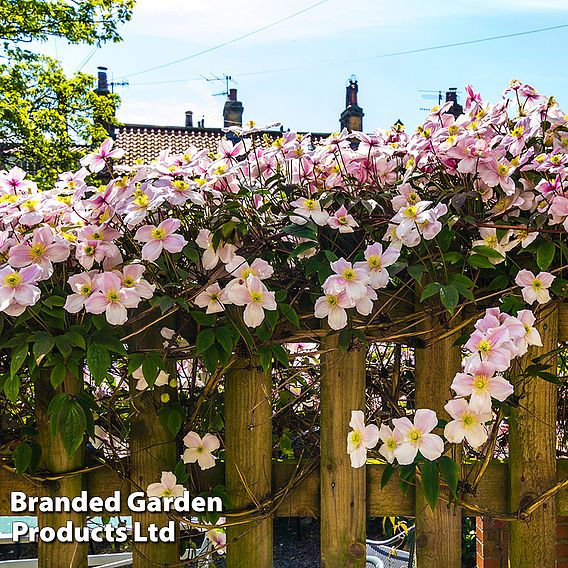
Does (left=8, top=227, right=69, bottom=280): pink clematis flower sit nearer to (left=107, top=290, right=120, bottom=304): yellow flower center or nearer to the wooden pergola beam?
(left=107, top=290, right=120, bottom=304): yellow flower center

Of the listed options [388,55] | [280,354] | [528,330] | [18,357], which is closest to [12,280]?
[18,357]

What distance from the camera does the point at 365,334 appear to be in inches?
47.8

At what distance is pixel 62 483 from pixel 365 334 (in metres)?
0.60

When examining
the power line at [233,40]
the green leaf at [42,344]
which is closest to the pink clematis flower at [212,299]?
the green leaf at [42,344]

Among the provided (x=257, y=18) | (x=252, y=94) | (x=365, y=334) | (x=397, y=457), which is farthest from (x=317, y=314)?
(x=252, y=94)

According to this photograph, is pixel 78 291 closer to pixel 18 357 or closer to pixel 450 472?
A: pixel 18 357

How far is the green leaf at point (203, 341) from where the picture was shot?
3.65ft

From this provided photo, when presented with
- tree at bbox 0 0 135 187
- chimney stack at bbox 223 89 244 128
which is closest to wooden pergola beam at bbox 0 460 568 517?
tree at bbox 0 0 135 187

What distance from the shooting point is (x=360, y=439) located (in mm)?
1146

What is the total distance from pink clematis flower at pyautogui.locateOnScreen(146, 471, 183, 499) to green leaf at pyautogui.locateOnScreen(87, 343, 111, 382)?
267mm

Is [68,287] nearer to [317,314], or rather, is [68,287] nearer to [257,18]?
[317,314]

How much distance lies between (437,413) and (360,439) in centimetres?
17

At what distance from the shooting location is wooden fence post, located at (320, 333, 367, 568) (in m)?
1.24

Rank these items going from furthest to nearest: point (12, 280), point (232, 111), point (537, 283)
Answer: point (232, 111), point (537, 283), point (12, 280)
